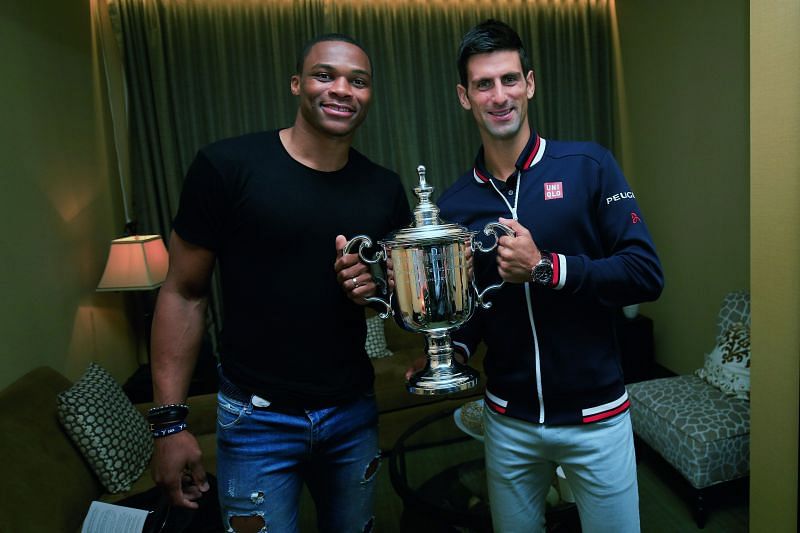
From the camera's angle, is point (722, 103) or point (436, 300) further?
point (722, 103)

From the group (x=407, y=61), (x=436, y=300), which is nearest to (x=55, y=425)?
(x=436, y=300)

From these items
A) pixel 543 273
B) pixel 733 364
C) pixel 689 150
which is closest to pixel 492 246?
pixel 543 273

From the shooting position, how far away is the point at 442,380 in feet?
4.18

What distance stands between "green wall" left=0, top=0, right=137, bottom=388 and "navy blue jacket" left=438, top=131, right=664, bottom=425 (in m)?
1.78

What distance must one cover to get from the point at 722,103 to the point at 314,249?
2853 millimetres

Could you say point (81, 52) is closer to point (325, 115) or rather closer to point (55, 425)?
point (55, 425)

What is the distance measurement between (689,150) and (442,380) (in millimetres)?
2860

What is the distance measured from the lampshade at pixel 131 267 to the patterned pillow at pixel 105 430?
0.74 m

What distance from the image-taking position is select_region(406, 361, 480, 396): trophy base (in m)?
1.24

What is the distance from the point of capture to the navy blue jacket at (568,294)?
4.03 feet

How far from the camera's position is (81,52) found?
308 cm

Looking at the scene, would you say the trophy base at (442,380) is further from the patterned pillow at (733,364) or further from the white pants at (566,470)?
the patterned pillow at (733,364)

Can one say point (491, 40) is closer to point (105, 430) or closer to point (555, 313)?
point (555, 313)

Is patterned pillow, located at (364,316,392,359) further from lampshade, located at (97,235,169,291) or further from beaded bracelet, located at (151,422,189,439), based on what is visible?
beaded bracelet, located at (151,422,189,439)
